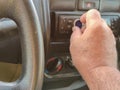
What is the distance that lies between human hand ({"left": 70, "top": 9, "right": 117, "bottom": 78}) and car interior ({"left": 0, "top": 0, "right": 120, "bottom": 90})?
7cm

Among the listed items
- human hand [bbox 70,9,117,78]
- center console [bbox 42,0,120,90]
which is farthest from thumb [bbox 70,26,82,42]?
center console [bbox 42,0,120,90]

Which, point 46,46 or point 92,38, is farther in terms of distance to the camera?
point 46,46

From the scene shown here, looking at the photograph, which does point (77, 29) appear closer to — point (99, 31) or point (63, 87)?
point (99, 31)

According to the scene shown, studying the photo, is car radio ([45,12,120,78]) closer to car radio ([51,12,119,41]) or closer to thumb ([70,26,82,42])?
car radio ([51,12,119,41])

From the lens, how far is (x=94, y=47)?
1.70 ft

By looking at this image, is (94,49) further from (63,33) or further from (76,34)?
(63,33)

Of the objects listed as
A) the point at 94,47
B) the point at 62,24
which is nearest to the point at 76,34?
the point at 94,47

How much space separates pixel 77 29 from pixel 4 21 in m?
0.15

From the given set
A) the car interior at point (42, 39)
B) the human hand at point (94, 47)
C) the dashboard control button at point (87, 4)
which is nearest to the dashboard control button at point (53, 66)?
the car interior at point (42, 39)

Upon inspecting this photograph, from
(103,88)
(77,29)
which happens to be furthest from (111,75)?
(77,29)

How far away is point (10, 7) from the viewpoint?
1.53 feet

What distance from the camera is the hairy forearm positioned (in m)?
0.48

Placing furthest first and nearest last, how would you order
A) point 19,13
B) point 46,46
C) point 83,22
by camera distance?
point 46,46, point 83,22, point 19,13

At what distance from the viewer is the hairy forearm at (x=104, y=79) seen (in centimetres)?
48
